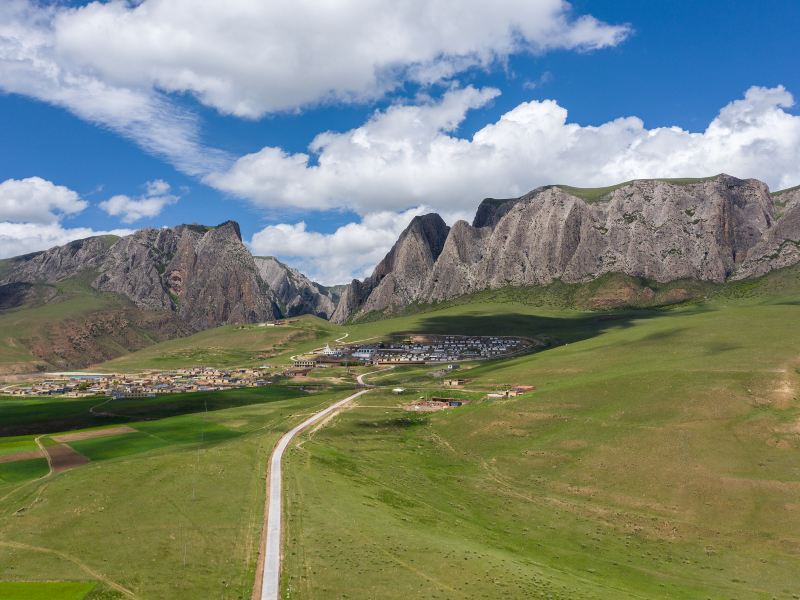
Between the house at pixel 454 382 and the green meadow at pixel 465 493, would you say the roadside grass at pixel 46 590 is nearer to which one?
the green meadow at pixel 465 493

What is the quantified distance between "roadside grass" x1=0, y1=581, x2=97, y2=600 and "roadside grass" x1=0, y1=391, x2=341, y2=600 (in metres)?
0.94

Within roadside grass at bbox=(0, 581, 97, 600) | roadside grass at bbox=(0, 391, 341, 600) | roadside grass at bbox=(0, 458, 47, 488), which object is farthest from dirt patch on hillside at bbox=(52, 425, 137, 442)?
roadside grass at bbox=(0, 581, 97, 600)

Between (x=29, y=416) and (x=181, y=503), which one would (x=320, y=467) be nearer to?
(x=181, y=503)

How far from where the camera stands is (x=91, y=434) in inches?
4537

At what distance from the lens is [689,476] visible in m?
85.7

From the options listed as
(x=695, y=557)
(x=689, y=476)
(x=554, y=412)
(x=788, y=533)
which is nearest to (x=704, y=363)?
(x=554, y=412)

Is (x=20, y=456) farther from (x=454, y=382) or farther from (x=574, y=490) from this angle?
(x=454, y=382)

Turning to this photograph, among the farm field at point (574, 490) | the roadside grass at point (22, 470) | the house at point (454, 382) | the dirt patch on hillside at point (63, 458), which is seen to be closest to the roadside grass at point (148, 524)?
the farm field at point (574, 490)

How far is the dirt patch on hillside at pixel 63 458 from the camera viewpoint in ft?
285

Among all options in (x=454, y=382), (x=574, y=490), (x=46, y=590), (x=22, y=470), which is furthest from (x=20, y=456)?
(x=454, y=382)

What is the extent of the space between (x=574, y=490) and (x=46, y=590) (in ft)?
237

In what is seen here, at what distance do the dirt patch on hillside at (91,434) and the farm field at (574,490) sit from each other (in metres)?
48.8

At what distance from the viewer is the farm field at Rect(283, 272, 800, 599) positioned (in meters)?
52.5

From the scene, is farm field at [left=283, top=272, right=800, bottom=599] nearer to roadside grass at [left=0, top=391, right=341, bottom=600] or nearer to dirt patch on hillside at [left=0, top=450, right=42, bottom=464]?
roadside grass at [left=0, top=391, right=341, bottom=600]
